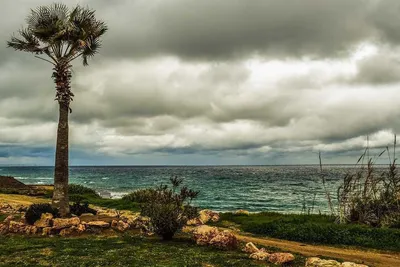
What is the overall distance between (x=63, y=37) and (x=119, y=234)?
1275 centimetres

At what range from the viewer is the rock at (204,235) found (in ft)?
57.8

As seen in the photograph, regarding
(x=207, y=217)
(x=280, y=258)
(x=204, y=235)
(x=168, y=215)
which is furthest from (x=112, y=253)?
(x=207, y=217)

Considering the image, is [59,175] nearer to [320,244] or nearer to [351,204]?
[320,244]

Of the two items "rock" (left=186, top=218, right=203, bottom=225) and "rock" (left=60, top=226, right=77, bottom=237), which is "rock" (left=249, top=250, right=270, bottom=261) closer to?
"rock" (left=186, top=218, right=203, bottom=225)

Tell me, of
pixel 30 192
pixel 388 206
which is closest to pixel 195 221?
pixel 388 206

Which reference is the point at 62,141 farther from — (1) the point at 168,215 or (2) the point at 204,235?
(2) the point at 204,235

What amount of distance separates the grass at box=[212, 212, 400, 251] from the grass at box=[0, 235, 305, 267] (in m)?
6.63

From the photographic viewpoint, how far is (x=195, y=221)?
25469 mm

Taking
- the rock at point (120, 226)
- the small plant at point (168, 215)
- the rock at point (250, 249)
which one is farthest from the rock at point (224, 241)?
the rock at point (120, 226)

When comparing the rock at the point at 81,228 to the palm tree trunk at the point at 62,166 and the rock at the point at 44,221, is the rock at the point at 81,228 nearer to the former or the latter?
the rock at the point at 44,221

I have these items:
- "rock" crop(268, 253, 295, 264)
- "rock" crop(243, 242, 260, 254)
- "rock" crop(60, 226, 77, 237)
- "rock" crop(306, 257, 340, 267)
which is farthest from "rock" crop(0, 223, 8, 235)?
"rock" crop(306, 257, 340, 267)

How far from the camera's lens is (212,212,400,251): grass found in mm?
20125

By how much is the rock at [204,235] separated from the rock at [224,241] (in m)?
0.36

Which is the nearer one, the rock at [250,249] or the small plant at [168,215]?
the rock at [250,249]
